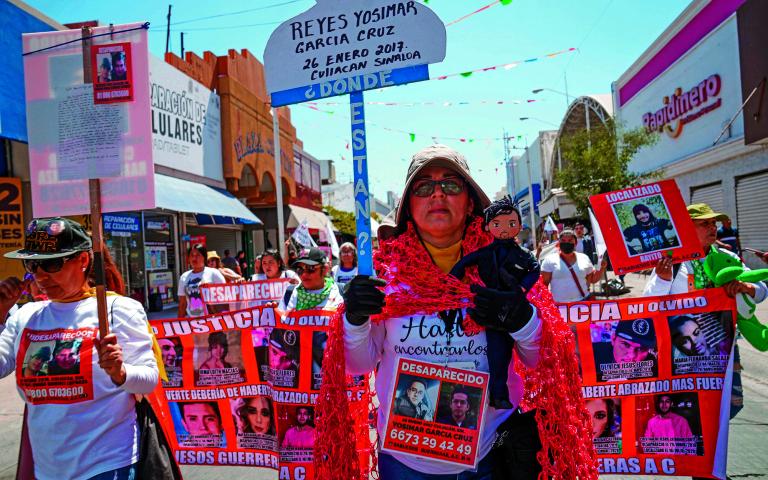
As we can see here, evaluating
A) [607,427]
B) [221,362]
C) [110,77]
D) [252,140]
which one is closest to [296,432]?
[221,362]

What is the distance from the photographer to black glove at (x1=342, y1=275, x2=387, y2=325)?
192 centimetres

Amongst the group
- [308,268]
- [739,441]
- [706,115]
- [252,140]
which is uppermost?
[252,140]

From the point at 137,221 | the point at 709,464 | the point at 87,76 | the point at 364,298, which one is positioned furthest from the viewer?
the point at 137,221

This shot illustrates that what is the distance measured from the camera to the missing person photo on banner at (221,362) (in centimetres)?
402

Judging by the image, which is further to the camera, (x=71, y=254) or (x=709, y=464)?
(x=709, y=464)

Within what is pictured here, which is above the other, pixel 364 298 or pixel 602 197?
pixel 602 197

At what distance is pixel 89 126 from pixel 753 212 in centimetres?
1778

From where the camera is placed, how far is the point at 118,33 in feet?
7.55

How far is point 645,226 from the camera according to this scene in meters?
3.53

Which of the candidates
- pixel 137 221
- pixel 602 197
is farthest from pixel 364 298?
pixel 137 221

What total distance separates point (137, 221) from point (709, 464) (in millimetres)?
14110

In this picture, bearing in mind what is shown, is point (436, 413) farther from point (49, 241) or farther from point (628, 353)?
point (628, 353)

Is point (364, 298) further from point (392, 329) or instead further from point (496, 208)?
point (496, 208)

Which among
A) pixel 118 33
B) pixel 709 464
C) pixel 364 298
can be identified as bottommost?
pixel 709 464
